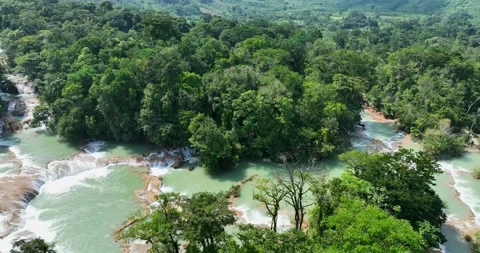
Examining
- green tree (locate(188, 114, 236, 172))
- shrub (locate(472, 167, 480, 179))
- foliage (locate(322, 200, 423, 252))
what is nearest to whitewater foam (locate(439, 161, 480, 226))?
shrub (locate(472, 167, 480, 179))

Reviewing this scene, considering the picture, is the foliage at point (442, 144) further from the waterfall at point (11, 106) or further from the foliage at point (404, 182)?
the waterfall at point (11, 106)

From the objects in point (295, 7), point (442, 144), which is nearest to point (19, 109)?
point (442, 144)

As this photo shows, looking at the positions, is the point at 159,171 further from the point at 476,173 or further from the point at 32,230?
the point at 476,173

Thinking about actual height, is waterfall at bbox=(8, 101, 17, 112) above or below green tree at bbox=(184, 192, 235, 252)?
below

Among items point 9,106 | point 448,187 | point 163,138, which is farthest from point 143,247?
point 9,106

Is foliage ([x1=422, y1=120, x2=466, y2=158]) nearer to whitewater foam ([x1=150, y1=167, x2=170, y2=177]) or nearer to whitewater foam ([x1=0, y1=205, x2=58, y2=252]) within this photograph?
whitewater foam ([x1=150, y1=167, x2=170, y2=177])
